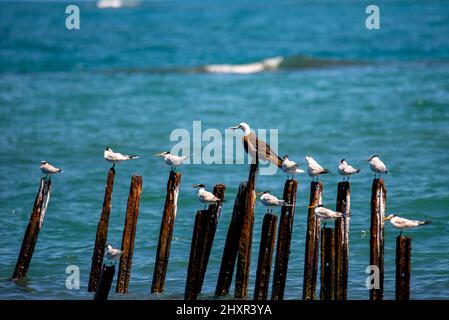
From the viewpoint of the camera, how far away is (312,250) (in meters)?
11.6

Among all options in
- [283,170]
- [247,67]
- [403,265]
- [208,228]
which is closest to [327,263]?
[403,265]

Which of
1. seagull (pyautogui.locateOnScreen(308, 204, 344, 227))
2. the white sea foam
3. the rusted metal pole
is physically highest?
the white sea foam

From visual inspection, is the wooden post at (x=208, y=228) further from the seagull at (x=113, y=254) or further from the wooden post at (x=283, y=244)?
the seagull at (x=113, y=254)

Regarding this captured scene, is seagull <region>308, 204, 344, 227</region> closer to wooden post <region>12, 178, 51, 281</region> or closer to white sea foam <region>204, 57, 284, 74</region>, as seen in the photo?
wooden post <region>12, 178, 51, 281</region>

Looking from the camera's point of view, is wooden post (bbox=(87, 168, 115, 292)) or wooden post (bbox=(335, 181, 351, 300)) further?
wooden post (bbox=(87, 168, 115, 292))

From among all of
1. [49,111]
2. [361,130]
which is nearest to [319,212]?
[361,130]

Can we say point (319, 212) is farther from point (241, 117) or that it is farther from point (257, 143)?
point (241, 117)

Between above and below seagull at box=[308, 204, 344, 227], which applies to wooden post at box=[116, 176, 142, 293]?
below

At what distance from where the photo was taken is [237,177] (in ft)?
72.2

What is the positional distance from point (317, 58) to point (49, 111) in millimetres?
18391

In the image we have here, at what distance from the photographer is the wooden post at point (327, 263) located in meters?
11.2

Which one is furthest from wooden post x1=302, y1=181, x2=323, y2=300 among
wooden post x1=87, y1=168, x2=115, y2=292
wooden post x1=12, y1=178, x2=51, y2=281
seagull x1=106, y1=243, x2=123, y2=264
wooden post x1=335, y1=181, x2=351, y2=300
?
wooden post x1=12, y1=178, x2=51, y2=281

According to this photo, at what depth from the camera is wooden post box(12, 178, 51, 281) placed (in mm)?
13242

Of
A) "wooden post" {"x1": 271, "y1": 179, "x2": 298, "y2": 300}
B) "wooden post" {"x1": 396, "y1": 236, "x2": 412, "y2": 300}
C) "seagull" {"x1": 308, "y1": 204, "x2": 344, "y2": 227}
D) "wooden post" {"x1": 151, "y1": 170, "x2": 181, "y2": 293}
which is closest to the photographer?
"wooden post" {"x1": 396, "y1": 236, "x2": 412, "y2": 300}
